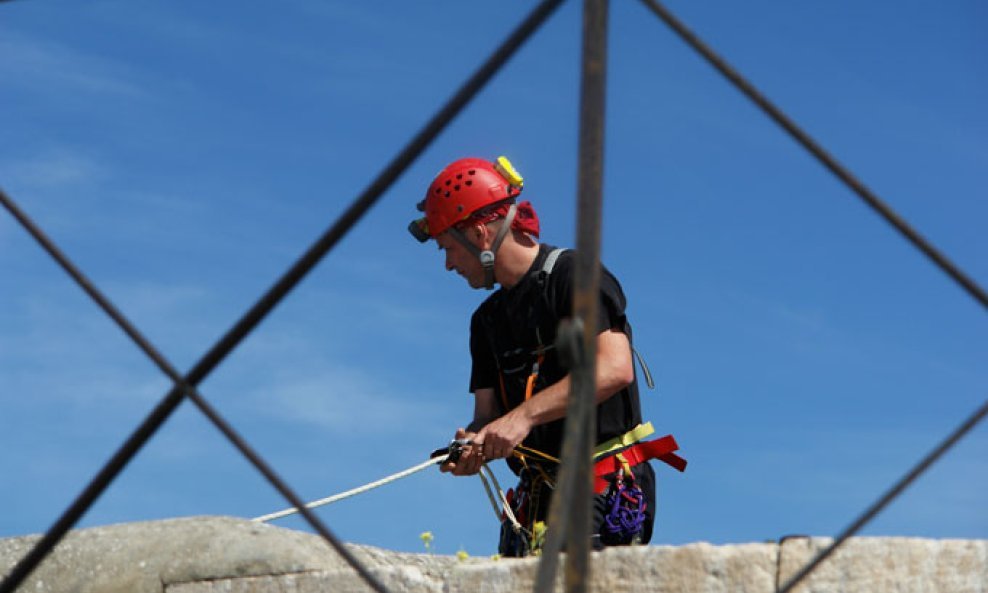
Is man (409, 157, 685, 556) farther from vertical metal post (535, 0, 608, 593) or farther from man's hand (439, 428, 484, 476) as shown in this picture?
vertical metal post (535, 0, 608, 593)

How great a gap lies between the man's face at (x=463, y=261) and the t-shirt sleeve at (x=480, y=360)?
242 millimetres

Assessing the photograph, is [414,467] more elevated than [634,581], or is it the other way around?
[414,467]

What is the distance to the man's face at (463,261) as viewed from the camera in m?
6.67

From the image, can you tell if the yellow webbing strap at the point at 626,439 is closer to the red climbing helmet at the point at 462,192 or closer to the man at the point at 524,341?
the man at the point at 524,341

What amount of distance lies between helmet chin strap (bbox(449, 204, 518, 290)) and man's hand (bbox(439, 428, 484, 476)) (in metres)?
0.68

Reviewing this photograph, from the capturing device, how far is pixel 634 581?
191 inches

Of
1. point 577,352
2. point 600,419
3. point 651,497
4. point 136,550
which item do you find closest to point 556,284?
point 600,419

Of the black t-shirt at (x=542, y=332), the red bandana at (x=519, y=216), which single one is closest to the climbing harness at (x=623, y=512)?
the black t-shirt at (x=542, y=332)

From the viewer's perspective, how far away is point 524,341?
6598 mm

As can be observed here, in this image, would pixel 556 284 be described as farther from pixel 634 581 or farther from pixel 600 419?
pixel 634 581

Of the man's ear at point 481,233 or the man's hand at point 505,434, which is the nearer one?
the man's hand at point 505,434

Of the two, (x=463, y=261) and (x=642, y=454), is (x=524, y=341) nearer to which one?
(x=463, y=261)

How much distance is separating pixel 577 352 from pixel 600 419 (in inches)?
116

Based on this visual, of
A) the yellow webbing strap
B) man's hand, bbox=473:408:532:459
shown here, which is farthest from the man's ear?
the yellow webbing strap
